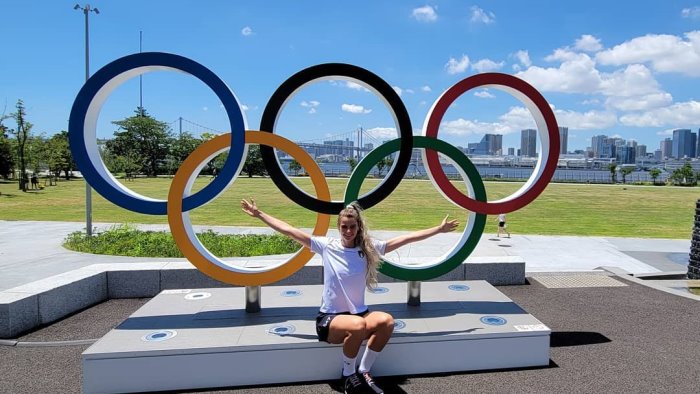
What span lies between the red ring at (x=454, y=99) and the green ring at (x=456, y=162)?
13 centimetres

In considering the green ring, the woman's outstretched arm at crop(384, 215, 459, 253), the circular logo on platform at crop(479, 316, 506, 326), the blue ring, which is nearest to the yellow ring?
the blue ring

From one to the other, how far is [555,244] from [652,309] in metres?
6.54

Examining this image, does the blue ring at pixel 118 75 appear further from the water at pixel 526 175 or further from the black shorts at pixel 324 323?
the water at pixel 526 175

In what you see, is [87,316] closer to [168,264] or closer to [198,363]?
[168,264]

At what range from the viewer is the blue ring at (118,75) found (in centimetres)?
548

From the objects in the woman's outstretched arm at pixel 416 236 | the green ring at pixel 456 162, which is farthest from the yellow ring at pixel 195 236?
the woman's outstretched arm at pixel 416 236

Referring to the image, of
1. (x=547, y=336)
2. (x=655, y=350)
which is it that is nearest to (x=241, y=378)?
(x=547, y=336)

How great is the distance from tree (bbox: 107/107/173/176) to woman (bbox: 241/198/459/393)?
8065cm

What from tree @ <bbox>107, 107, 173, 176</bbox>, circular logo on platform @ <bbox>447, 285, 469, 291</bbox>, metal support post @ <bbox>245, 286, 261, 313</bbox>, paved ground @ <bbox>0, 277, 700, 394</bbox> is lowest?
paved ground @ <bbox>0, 277, 700, 394</bbox>

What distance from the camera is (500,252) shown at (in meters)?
12.2

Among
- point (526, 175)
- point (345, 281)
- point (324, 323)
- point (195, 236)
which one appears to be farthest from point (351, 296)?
point (526, 175)

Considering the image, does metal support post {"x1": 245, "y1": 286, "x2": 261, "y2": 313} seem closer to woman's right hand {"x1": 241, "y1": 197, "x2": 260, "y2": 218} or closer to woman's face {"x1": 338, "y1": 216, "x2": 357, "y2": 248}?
woman's right hand {"x1": 241, "y1": 197, "x2": 260, "y2": 218}

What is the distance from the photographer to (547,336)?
16.7 feet

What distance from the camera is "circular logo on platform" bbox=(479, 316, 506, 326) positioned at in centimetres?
529
